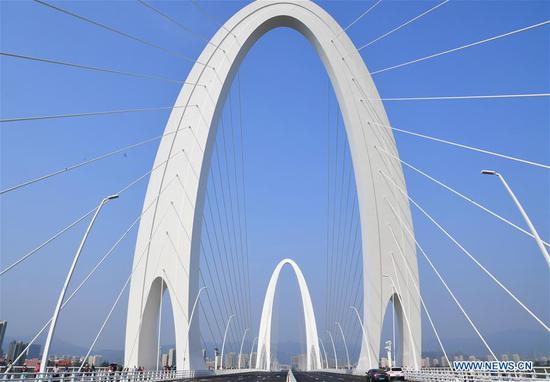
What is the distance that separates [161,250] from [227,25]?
19.3 meters

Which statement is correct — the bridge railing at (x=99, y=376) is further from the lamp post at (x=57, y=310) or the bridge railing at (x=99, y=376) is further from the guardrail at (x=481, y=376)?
the guardrail at (x=481, y=376)

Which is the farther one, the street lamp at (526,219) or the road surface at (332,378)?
the road surface at (332,378)

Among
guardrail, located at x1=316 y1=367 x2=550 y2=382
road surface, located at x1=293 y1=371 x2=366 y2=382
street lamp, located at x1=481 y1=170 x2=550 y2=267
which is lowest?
road surface, located at x1=293 y1=371 x2=366 y2=382

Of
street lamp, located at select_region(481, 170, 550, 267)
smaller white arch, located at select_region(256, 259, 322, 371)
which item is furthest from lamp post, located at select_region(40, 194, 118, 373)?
smaller white arch, located at select_region(256, 259, 322, 371)

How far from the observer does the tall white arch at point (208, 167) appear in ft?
140

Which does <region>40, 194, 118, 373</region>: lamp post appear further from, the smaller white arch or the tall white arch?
the smaller white arch

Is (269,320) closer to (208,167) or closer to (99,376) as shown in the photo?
(208,167)

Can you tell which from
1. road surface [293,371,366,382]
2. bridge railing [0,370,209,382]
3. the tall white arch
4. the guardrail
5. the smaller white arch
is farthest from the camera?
the smaller white arch

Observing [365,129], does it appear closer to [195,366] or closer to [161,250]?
[161,250]

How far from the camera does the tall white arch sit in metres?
42.7

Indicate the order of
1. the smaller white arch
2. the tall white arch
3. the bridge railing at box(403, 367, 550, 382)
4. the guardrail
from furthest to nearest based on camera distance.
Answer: the smaller white arch
the tall white arch
the bridge railing at box(403, 367, 550, 382)
the guardrail

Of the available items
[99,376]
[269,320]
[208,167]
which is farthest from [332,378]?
[269,320]

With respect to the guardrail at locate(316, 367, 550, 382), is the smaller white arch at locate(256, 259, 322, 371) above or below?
above

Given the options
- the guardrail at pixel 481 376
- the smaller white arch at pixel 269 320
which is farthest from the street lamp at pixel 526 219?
the smaller white arch at pixel 269 320
